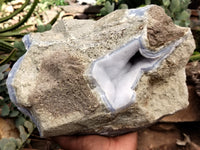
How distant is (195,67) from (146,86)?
85 cm

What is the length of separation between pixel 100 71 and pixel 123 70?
A: 0.36ft

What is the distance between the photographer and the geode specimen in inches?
40.0

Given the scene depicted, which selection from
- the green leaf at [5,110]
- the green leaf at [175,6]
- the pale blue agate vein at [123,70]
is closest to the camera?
the pale blue agate vein at [123,70]

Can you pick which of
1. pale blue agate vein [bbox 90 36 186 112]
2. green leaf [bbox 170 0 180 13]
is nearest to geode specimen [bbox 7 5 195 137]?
pale blue agate vein [bbox 90 36 186 112]

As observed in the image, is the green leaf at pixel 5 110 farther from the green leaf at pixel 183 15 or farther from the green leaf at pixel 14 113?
the green leaf at pixel 183 15

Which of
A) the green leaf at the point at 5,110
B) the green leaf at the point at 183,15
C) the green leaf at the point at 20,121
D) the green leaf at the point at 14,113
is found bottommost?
the green leaf at the point at 20,121

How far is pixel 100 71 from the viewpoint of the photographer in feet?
3.37

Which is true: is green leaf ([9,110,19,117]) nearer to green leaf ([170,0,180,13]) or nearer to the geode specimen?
the geode specimen

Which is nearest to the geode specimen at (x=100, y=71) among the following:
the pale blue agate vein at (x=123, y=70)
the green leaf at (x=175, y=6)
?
the pale blue agate vein at (x=123, y=70)

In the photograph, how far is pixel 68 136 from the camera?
4.27 feet

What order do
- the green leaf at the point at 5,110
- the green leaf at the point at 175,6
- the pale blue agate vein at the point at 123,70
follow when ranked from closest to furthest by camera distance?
1. the pale blue agate vein at the point at 123,70
2. the green leaf at the point at 5,110
3. the green leaf at the point at 175,6

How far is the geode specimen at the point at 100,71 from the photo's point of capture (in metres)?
1.02

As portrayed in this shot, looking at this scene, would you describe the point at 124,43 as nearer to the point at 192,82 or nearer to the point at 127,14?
the point at 127,14

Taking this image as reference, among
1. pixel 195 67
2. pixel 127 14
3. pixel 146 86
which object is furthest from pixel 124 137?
pixel 195 67
